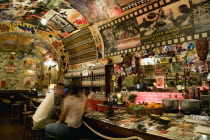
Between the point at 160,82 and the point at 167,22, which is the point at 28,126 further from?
the point at 167,22

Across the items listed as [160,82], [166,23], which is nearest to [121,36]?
[166,23]

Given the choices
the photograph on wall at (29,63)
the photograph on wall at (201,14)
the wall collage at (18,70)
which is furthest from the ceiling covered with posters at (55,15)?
the photograph on wall at (29,63)

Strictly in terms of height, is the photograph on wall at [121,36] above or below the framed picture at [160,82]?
above

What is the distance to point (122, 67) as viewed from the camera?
566 cm

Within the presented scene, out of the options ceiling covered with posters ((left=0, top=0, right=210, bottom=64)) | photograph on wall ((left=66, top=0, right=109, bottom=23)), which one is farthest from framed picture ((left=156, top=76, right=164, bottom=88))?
photograph on wall ((left=66, top=0, right=109, bottom=23))

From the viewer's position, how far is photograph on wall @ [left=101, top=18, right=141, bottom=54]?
5.14m

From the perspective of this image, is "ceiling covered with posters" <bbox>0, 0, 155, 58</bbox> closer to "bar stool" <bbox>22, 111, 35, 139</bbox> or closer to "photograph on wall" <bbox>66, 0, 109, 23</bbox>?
"photograph on wall" <bbox>66, 0, 109, 23</bbox>

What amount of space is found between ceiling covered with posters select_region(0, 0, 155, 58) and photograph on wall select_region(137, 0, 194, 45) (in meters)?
0.49

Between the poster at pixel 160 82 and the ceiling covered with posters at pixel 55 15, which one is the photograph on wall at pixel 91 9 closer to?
the ceiling covered with posters at pixel 55 15

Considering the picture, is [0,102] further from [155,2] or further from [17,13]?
[155,2]

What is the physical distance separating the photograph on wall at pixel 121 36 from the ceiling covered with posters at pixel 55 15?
0.46 meters

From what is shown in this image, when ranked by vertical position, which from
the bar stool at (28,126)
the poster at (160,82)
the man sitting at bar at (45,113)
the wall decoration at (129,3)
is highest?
the wall decoration at (129,3)

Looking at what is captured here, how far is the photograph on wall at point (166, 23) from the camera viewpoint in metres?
3.94

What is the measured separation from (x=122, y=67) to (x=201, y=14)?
290 cm
